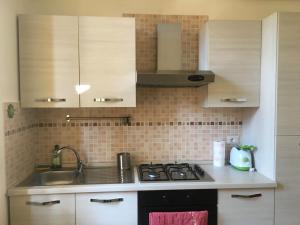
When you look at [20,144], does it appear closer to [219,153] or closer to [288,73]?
[219,153]

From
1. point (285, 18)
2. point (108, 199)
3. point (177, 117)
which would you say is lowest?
point (108, 199)

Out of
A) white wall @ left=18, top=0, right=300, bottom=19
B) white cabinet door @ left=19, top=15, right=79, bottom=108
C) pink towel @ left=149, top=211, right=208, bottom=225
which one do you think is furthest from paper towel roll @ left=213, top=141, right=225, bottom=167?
white cabinet door @ left=19, top=15, right=79, bottom=108

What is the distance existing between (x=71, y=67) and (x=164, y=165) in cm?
116

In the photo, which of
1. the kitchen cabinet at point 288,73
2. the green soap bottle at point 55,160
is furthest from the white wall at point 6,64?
the kitchen cabinet at point 288,73

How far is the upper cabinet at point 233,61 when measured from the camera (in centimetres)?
209

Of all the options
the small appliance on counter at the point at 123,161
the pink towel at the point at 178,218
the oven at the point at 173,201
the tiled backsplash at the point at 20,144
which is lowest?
the pink towel at the point at 178,218

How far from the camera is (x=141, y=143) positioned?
7.89ft

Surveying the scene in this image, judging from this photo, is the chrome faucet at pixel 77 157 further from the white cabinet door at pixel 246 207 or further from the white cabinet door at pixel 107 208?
Answer: the white cabinet door at pixel 246 207

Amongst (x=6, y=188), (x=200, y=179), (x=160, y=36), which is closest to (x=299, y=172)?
(x=200, y=179)

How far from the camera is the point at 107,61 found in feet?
6.59

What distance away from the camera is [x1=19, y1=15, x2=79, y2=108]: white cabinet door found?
6.40ft

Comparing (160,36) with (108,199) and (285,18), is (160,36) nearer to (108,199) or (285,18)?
(285,18)

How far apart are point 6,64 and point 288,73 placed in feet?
6.51

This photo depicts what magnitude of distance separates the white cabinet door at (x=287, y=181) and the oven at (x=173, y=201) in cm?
51
